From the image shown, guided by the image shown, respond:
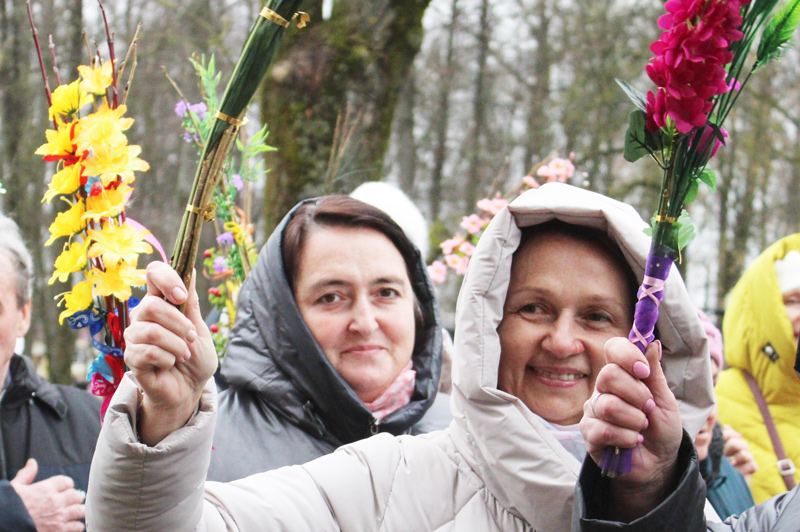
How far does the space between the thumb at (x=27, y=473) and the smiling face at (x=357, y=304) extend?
0.99 meters

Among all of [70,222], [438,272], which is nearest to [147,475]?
[70,222]

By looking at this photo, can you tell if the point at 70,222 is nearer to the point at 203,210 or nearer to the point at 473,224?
the point at 203,210

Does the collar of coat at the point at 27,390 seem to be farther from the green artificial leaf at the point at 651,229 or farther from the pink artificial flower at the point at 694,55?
the pink artificial flower at the point at 694,55

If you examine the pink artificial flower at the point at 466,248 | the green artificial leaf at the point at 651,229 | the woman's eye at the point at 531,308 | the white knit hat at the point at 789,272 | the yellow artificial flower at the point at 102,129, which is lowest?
the woman's eye at the point at 531,308

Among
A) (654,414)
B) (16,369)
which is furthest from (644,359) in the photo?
(16,369)

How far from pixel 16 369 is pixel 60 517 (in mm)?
559

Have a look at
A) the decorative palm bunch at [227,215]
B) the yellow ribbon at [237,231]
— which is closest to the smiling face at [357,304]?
the decorative palm bunch at [227,215]

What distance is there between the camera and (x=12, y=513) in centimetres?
224

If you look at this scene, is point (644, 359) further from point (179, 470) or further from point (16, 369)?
point (16, 369)

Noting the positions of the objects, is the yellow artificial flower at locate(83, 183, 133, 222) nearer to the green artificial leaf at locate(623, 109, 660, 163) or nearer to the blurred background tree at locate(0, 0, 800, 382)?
the green artificial leaf at locate(623, 109, 660, 163)

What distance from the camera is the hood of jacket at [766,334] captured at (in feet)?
11.7

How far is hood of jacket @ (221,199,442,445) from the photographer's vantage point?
2.27 meters

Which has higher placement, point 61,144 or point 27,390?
point 61,144

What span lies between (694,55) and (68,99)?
1162mm
